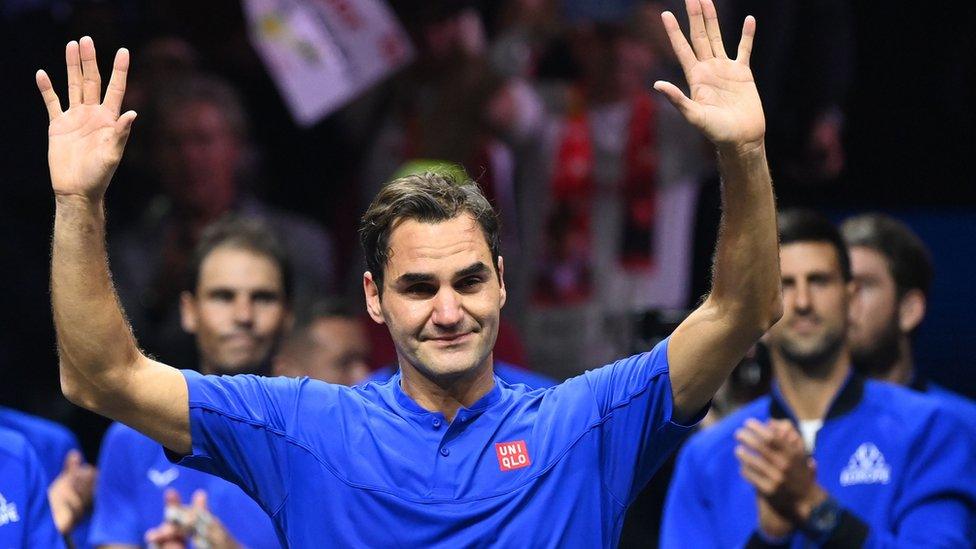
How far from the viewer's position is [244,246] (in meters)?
5.88

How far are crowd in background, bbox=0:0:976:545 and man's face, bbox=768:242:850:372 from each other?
1.55 metres

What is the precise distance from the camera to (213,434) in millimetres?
3461

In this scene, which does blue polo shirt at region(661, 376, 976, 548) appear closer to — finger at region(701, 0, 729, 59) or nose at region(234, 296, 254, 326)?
nose at region(234, 296, 254, 326)

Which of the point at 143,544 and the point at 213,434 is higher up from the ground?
the point at 213,434

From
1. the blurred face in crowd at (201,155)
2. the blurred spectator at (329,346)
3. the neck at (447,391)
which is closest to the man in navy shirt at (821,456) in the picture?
the neck at (447,391)

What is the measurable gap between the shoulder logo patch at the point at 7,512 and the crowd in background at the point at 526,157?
8.13ft

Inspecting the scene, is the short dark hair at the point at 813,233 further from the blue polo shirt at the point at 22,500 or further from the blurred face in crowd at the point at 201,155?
the blurred face in crowd at the point at 201,155

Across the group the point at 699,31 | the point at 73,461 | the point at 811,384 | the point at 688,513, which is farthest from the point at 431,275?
the point at 73,461

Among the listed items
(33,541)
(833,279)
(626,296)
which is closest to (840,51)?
(626,296)

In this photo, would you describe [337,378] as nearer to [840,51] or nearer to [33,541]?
[33,541]

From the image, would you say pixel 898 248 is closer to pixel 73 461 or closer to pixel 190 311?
pixel 190 311

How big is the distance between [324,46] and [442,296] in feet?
12.5

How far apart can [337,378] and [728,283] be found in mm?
3329

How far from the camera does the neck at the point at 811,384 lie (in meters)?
5.39
